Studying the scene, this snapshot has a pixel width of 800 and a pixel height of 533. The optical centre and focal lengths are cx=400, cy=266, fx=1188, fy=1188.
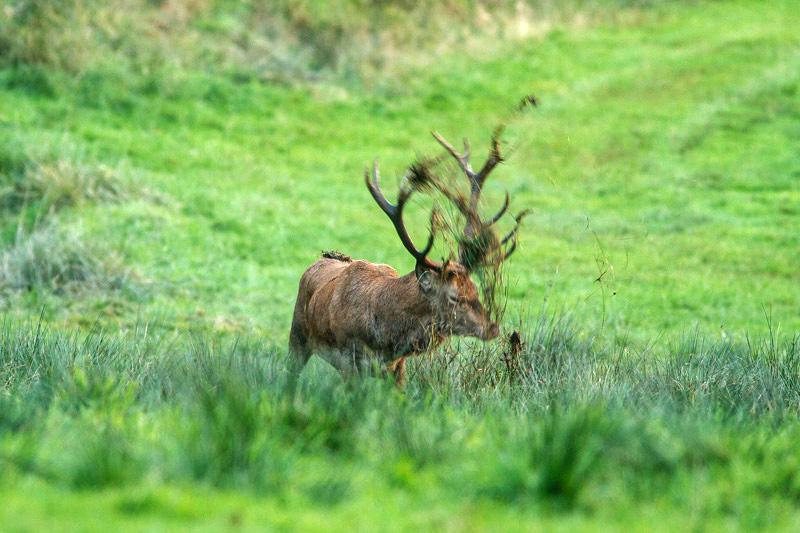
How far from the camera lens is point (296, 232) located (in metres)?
18.0

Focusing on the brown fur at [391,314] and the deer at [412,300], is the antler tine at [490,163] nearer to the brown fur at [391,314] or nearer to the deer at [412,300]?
the deer at [412,300]

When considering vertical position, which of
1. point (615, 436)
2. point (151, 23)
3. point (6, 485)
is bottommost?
point (6, 485)

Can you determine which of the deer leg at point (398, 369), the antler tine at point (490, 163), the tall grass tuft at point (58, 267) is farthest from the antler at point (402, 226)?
the tall grass tuft at point (58, 267)

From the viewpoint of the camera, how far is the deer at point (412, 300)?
8875 millimetres

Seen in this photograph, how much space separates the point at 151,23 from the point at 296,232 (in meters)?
9.34

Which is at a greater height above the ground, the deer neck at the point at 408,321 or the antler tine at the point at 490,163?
the antler tine at the point at 490,163

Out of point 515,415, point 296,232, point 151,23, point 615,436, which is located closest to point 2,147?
point 296,232

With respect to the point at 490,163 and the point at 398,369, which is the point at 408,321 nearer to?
the point at 398,369

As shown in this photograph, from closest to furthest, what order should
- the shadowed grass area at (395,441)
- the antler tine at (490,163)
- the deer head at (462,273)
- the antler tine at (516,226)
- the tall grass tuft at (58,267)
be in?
1. the shadowed grass area at (395,441)
2. the antler tine at (516,226)
3. the deer head at (462,273)
4. the antler tine at (490,163)
5. the tall grass tuft at (58,267)

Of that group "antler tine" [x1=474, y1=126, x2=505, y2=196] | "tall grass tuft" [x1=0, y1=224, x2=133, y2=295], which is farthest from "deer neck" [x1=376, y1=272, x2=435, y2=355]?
"tall grass tuft" [x1=0, y1=224, x2=133, y2=295]

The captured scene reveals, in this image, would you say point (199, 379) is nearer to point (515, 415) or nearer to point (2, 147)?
point (515, 415)

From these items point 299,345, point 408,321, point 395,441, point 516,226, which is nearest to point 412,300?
point 408,321

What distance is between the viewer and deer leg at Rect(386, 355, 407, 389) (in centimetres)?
891

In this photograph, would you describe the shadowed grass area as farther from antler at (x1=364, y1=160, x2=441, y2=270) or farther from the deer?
antler at (x1=364, y1=160, x2=441, y2=270)
